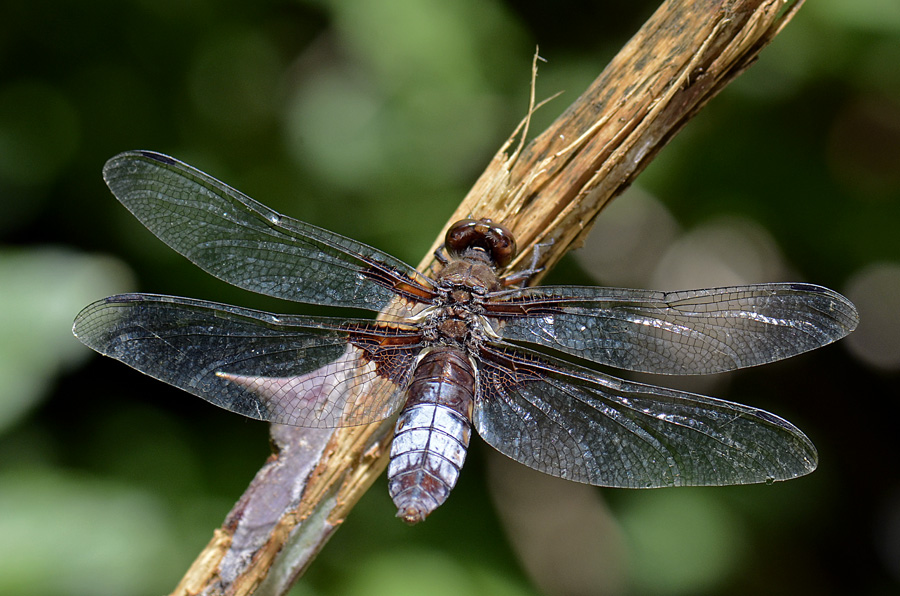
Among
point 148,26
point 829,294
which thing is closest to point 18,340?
point 148,26

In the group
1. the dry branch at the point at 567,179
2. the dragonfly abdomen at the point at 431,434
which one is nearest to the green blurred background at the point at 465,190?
the dry branch at the point at 567,179

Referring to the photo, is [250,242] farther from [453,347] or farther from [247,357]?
[453,347]

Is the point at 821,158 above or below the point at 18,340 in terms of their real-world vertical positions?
above

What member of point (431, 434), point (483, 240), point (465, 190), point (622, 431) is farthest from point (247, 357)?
point (465, 190)

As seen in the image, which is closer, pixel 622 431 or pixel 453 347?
pixel 622 431

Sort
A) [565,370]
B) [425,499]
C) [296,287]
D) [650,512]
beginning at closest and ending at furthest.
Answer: [425,499], [565,370], [296,287], [650,512]

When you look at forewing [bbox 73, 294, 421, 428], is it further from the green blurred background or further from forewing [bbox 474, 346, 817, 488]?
the green blurred background

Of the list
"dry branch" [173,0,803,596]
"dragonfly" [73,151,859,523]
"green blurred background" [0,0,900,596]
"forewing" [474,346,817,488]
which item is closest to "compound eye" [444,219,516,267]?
"dragonfly" [73,151,859,523]

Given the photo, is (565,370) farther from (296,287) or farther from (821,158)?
(821,158)
